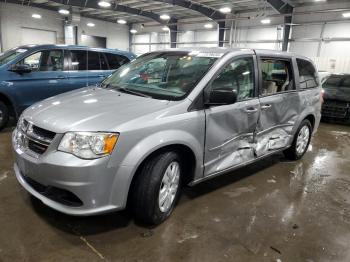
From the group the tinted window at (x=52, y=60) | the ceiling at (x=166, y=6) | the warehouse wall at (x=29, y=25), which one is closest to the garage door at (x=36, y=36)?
the warehouse wall at (x=29, y=25)

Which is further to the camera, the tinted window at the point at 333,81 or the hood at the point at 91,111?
the tinted window at the point at 333,81

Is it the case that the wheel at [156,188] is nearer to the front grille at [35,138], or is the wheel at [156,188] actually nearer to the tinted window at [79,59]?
the front grille at [35,138]

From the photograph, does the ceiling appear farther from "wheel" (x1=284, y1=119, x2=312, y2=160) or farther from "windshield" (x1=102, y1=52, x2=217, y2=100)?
"windshield" (x1=102, y1=52, x2=217, y2=100)

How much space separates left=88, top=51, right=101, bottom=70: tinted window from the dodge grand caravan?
3.09m

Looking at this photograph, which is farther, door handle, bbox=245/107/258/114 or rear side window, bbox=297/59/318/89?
rear side window, bbox=297/59/318/89

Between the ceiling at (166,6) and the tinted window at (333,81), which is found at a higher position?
the ceiling at (166,6)

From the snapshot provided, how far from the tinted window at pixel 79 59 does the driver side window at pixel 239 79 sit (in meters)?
4.05

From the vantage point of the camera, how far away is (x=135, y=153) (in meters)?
2.27

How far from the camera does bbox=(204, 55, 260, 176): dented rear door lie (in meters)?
2.90

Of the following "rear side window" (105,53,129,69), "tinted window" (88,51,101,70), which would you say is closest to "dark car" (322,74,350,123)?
"rear side window" (105,53,129,69)

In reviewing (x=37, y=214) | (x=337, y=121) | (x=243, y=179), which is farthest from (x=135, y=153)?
(x=337, y=121)

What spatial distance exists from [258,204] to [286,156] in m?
1.72

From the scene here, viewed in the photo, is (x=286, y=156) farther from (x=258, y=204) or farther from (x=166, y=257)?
(x=166, y=257)

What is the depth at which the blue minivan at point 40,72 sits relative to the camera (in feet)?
17.6
